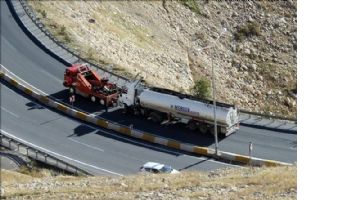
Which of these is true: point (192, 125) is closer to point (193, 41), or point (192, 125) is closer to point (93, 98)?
point (93, 98)

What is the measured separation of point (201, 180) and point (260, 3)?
48.4 m

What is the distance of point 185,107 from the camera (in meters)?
41.0

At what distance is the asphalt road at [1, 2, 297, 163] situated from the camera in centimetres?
4022

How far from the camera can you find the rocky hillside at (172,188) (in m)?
23.3

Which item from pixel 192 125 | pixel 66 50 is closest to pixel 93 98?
pixel 192 125

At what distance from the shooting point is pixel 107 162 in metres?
38.7

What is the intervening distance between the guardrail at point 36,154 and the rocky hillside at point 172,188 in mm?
6147

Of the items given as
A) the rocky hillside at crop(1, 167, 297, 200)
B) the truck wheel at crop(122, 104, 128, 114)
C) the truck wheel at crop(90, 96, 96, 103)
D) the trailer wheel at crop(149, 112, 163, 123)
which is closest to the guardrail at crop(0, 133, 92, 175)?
the rocky hillside at crop(1, 167, 297, 200)

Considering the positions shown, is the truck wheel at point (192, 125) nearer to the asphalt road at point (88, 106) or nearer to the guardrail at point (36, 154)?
the asphalt road at point (88, 106)

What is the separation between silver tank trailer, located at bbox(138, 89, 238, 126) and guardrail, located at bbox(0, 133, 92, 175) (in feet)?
28.0

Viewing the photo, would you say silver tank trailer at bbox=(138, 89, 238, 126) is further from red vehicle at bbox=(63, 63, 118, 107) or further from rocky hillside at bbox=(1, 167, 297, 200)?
rocky hillside at bbox=(1, 167, 297, 200)

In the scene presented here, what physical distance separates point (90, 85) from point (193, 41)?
2378cm
